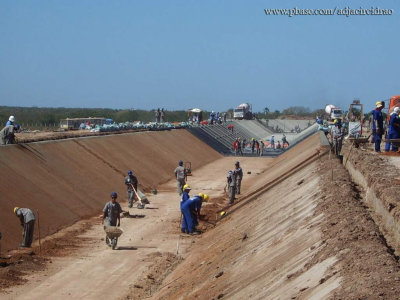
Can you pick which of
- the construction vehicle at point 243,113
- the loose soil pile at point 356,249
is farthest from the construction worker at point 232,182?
the construction vehicle at point 243,113

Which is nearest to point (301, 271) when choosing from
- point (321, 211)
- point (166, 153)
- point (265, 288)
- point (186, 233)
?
point (265, 288)

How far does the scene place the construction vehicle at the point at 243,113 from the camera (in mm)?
90400

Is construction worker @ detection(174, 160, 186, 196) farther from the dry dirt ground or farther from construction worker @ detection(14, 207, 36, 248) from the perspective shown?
construction worker @ detection(14, 207, 36, 248)

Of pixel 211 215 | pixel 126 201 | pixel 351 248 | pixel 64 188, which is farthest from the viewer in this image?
pixel 126 201

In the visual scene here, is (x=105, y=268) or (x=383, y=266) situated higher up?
(x=383, y=266)

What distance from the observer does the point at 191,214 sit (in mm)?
20078

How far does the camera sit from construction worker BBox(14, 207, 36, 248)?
1742cm

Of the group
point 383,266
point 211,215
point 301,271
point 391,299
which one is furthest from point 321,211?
point 211,215

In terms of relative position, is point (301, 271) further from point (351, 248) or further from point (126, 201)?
point (126, 201)

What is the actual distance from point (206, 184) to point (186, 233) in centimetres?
1520

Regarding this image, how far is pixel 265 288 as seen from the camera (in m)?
9.89

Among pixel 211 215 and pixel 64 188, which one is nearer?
pixel 211 215

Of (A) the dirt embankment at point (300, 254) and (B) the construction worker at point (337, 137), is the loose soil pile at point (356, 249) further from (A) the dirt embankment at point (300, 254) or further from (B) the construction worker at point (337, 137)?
(B) the construction worker at point (337, 137)

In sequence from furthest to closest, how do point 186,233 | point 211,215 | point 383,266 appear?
1. point 211,215
2. point 186,233
3. point 383,266
